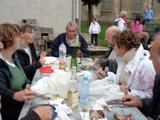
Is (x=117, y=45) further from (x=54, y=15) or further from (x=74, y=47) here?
(x=54, y=15)

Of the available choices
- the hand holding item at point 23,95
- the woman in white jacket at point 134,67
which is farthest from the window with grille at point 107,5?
the hand holding item at point 23,95

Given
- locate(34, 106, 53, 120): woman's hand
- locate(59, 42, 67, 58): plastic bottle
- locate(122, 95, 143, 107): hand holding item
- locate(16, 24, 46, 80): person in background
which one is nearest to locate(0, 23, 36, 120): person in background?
locate(34, 106, 53, 120): woman's hand

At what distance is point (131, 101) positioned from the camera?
2963 mm

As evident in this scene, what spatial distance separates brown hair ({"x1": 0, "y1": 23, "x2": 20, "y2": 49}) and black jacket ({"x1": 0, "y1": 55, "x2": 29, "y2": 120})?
198 mm

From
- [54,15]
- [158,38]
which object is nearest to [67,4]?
[54,15]

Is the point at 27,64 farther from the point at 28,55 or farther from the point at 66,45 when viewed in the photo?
the point at 66,45

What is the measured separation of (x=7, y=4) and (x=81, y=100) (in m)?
7.48

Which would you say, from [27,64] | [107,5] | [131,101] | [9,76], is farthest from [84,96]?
[107,5]

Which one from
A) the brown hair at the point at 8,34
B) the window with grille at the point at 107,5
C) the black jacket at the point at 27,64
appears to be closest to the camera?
the brown hair at the point at 8,34

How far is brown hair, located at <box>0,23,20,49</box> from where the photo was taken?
320 cm

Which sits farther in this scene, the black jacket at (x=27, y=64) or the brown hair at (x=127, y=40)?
the black jacket at (x=27, y=64)

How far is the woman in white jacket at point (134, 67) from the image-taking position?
322cm

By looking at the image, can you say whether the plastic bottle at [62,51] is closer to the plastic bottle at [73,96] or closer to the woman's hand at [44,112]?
the plastic bottle at [73,96]

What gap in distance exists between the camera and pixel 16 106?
3.20 m
